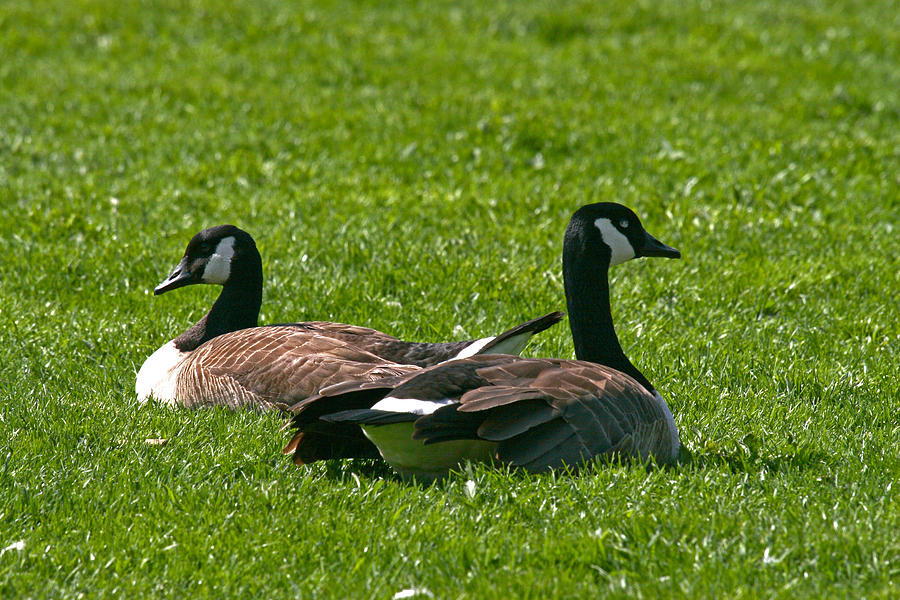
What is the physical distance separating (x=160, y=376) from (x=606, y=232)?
2.77 m

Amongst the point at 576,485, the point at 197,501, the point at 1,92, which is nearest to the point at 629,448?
the point at 576,485

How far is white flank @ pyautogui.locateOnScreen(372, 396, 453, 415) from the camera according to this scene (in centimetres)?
462

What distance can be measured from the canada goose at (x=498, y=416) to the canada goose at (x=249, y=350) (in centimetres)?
54

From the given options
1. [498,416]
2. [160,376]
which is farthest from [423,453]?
[160,376]

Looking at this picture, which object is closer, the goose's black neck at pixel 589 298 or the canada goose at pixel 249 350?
the canada goose at pixel 249 350

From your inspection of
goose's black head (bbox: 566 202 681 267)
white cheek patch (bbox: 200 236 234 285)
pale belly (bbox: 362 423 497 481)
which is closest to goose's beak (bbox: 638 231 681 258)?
goose's black head (bbox: 566 202 681 267)

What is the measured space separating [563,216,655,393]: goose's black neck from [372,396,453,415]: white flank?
52.2 inches

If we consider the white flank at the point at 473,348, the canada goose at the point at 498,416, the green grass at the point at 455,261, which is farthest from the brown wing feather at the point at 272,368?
the canada goose at the point at 498,416

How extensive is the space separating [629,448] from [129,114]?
9125 mm

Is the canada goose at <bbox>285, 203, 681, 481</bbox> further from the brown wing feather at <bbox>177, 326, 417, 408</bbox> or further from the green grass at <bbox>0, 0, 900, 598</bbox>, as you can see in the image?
the brown wing feather at <bbox>177, 326, 417, 408</bbox>

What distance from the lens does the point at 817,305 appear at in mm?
7820

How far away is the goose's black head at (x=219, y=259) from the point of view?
6707 mm

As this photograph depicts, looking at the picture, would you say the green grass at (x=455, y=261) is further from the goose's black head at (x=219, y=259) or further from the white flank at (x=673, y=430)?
the goose's black head at (x=219, y=259)

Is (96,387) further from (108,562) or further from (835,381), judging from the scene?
(835,381)
